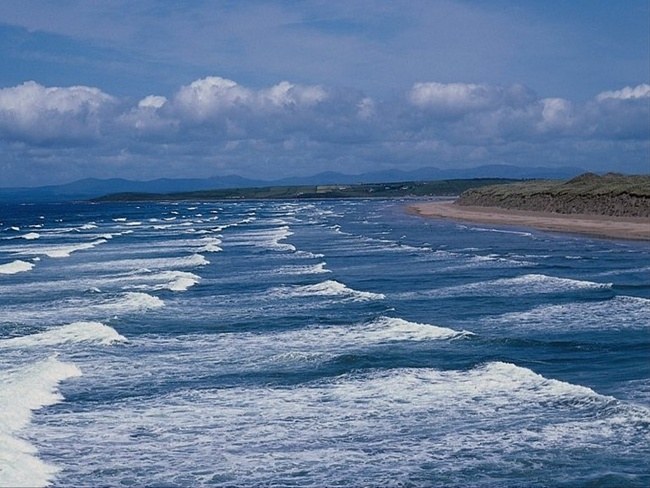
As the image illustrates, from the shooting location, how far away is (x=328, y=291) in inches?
1318

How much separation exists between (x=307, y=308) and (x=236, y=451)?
1520cm

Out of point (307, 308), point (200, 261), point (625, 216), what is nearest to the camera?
point (307, 308)

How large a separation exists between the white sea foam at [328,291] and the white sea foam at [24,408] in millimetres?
12567

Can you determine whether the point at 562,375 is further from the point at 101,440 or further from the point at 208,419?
the point at 101,440

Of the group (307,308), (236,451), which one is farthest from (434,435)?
(307,308)

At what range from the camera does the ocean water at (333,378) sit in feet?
43.6

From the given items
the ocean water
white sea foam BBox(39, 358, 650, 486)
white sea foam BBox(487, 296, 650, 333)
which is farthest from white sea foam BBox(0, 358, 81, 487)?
white sea foam BBox(487, 296, 650, 333)

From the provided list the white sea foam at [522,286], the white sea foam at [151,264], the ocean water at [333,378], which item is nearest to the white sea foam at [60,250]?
the white sea foam at [151,264]

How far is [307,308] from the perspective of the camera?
29234 mm

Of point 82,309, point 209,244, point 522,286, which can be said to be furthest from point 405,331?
point 209,244

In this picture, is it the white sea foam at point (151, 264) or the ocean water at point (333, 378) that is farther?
the white sea foam at point (151, 264)

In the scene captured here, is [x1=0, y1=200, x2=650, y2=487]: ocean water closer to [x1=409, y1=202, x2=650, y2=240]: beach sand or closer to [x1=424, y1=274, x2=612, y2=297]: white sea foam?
[x1=424, y1=274, x2=612, y2=297]: white sea foam

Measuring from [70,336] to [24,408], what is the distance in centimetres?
802

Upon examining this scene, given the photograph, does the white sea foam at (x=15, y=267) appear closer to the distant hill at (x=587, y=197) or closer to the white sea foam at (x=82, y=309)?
the white sea foam at (x=82, y=309)
